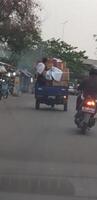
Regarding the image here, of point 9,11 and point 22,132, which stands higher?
point 9,11

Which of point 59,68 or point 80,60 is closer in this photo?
point 59,68

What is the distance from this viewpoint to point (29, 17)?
5066cm

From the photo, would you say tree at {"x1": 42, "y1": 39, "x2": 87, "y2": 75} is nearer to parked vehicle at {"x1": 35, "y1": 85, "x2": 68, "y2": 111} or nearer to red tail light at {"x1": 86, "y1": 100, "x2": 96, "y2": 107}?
parked vehicle at {"x1": 35, "y1": 85, "x2": 68, "y2": 111}

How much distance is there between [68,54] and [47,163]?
112 metres

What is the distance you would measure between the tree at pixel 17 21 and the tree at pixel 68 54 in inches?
2437

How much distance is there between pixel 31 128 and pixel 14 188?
11.6 metres

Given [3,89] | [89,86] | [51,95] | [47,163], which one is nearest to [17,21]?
[3,89]

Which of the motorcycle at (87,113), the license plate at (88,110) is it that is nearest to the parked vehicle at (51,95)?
the motorcycle at (87,113)

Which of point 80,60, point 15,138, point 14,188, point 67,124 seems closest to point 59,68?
point 67,124

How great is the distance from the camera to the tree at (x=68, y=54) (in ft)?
393

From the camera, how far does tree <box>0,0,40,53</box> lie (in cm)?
4922

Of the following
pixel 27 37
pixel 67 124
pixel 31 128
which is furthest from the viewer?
pixel 27 37

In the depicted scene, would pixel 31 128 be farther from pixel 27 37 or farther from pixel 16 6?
pixel 27 37

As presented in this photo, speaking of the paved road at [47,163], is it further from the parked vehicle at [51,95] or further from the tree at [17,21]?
the tree at [17,21]
